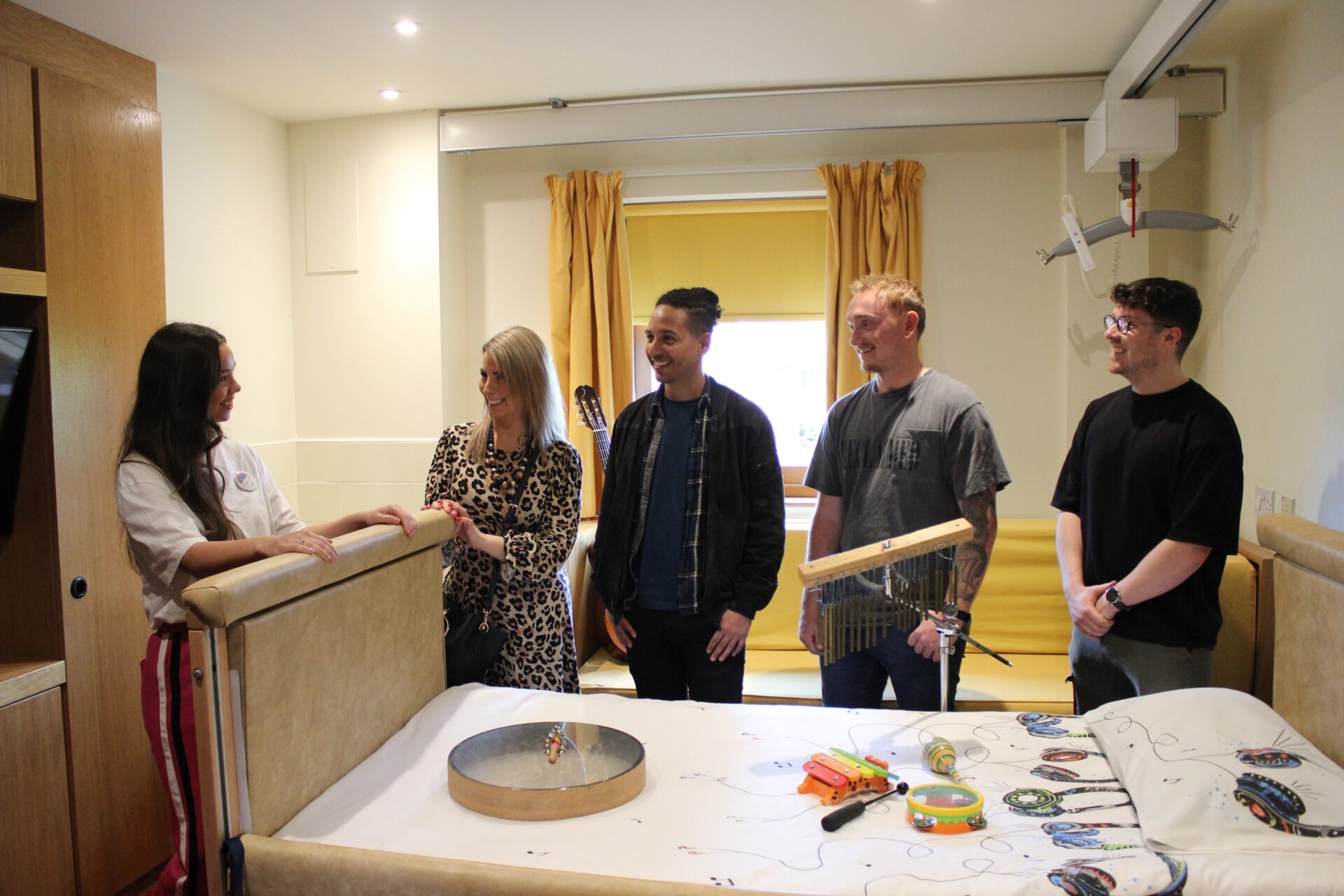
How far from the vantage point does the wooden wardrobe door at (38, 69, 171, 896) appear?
2.64 meters

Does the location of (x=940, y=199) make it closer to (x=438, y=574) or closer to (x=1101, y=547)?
(x=1101, y=547)

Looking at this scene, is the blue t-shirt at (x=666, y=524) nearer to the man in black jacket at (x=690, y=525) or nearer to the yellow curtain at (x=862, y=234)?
the man in black jacket at (x=690, y=525)

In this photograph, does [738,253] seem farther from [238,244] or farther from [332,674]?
[332,674]

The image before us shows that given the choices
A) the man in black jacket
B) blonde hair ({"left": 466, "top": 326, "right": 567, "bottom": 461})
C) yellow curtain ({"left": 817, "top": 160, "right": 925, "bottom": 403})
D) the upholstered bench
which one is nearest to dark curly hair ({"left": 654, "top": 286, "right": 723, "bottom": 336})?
the man in black jacket

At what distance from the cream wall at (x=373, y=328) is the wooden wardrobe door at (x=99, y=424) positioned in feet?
3.73

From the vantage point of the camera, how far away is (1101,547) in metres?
2.25

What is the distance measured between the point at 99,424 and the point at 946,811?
2503mm

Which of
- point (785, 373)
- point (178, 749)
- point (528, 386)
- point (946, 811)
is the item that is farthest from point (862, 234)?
point (178, 749)

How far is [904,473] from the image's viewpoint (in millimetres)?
2232

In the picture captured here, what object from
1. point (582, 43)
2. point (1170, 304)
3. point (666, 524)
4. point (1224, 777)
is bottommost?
point (1224, 777)

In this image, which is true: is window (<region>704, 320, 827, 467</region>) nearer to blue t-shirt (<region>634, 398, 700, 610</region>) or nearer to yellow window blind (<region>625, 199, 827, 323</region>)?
yellow window blind (<region>625, 199, 827, 323</region>)

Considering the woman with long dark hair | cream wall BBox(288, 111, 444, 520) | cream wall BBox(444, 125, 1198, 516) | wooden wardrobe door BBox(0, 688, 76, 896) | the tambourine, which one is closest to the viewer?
the tambourine

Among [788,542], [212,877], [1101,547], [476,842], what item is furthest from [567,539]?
[788,542]

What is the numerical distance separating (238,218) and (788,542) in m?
2.53
